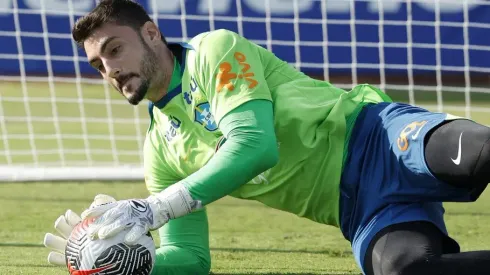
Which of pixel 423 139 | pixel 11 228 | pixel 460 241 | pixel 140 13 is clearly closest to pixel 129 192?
pixel 11 228

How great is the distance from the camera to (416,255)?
3.11 metres

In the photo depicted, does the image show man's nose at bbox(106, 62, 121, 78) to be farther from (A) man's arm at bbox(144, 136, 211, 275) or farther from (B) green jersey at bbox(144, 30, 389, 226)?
(A) man's arm at bbox(144, 136, 211, 275)

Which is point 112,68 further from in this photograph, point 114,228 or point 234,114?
point 114,228

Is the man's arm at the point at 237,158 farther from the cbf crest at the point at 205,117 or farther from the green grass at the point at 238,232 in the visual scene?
the green grass at the point at 238,232

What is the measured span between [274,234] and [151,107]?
1.63m

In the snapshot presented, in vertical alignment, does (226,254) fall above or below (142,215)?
below

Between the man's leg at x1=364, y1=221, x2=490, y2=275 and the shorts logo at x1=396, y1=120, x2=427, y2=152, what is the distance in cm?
27

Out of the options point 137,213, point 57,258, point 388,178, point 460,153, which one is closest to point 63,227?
point 57,258

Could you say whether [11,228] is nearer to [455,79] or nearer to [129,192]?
[129,192]

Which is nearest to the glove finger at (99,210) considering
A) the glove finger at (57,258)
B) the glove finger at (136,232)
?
the glove finger at (136,232)

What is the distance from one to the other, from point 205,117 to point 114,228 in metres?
0.63

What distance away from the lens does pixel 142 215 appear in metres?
3.08

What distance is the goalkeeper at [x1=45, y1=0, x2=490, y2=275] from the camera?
3.12 m

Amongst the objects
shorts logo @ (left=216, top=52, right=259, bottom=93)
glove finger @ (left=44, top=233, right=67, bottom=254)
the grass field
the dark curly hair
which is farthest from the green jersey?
the grass field
